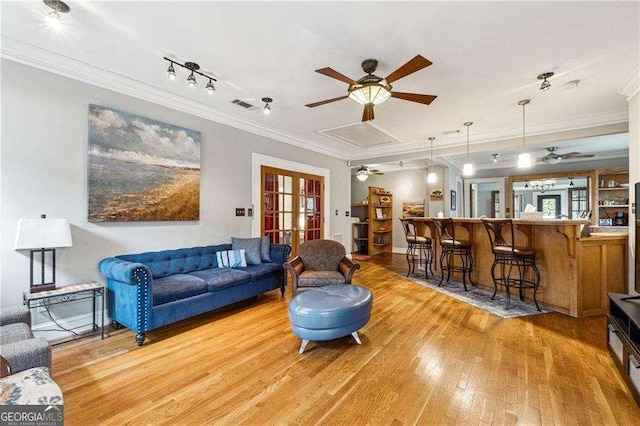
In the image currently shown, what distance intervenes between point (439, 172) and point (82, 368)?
306 inches

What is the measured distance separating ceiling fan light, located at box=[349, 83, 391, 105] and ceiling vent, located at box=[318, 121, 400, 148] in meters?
1.78

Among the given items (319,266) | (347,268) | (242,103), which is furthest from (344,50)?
(319,266)

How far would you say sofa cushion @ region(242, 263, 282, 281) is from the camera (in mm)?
3787

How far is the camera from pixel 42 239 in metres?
2.52

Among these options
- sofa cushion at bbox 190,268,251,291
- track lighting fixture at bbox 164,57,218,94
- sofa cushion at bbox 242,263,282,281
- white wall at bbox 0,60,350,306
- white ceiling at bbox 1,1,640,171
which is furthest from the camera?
sofa cushion at bbox 242,263,282,281

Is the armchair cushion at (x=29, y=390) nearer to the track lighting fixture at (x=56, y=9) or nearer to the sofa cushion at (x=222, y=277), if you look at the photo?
the sofa cushion at (x=222, y=277)

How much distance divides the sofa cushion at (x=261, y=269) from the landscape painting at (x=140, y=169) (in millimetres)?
1053

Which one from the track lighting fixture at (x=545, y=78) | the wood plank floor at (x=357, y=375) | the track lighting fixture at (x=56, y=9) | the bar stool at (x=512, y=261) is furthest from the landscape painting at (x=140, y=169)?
the track lighting fixture at (x=545, y=78)

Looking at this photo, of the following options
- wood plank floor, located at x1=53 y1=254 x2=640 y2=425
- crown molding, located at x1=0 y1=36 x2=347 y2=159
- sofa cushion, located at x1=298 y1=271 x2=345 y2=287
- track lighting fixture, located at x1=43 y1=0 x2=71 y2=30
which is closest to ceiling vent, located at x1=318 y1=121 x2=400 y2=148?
crown molding, located at x1=0 y1=36 x2=347 y2=159

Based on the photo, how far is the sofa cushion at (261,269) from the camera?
12.4 ft

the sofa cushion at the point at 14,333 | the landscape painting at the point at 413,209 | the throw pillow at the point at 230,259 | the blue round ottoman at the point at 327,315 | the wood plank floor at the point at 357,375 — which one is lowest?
the wood plank floor at the point at 357,375

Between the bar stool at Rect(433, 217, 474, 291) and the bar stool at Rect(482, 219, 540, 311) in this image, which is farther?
the bar stool at Rect(433, 217, 474, 291)

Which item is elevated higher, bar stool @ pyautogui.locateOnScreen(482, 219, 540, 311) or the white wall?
the white wall

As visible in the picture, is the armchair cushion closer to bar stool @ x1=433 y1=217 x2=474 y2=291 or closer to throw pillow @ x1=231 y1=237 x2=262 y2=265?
throw pillow @ x1=231 y1=237 x2=262 y2=265
